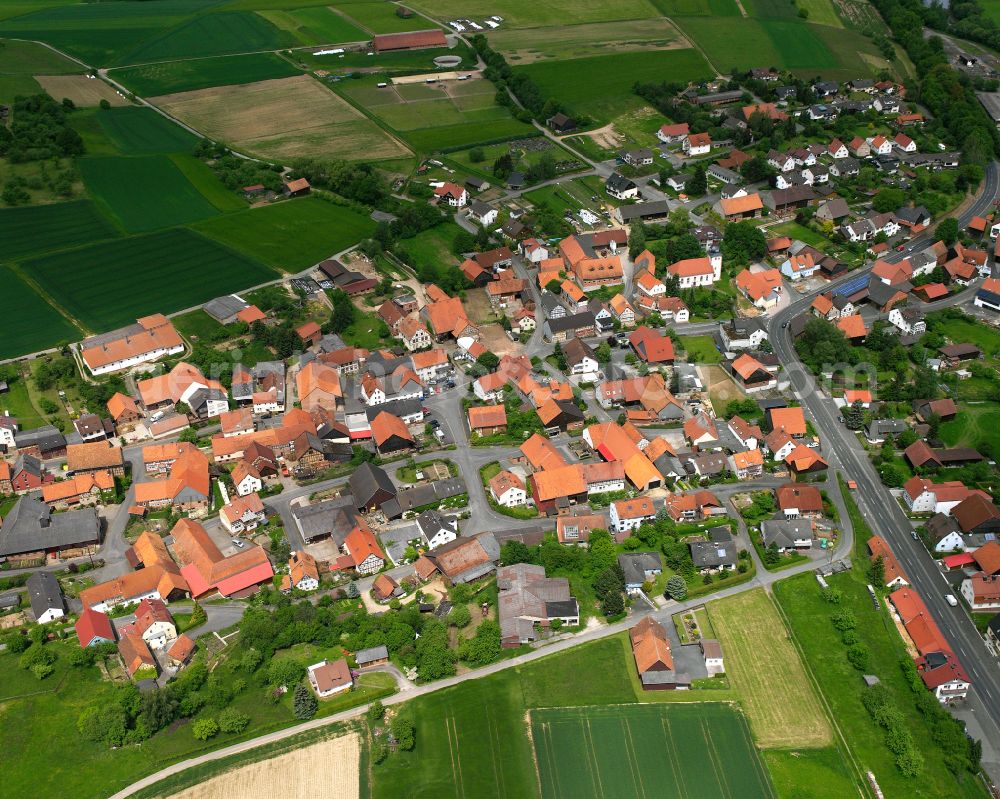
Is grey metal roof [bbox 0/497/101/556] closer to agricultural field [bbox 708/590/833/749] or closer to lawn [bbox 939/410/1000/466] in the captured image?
agricultural field [bbox 708/590/833/749]

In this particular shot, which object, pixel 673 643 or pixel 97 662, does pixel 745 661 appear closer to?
pixel 673 643

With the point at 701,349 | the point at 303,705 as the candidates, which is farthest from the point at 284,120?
the point at 303,705

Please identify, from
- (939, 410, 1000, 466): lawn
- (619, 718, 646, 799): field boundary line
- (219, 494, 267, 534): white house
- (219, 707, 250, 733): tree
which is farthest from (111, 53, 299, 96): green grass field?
(619, 718, 646, 799): field boundary line

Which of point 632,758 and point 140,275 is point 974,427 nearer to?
point 632,758

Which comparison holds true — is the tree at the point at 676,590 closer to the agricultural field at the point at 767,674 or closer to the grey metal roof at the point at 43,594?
the agricultural field at the point at 767,674

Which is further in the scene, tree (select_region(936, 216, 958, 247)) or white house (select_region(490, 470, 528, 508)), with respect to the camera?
tree (select_region(936, 216, 958, 247))

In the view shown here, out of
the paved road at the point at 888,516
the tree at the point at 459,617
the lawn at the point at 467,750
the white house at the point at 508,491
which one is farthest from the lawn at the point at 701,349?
the lawn at the point at 467,750
